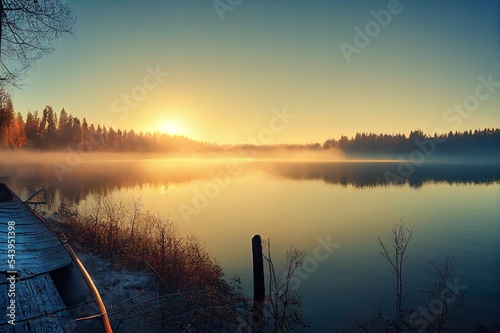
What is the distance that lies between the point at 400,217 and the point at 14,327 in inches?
1108

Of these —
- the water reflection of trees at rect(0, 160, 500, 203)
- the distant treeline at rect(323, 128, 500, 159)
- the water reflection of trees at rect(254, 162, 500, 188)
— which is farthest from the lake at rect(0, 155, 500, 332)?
the distant treeline at rect(323, 128, 500, 159)

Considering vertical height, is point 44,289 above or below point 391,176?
above

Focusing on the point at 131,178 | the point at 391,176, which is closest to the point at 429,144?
the point at 391,176

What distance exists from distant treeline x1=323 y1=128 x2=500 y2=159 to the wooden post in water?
18616 cm

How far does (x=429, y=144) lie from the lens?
195 metres

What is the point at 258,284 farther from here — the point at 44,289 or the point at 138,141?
the point at 138,141

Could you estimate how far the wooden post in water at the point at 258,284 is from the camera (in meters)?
8.20

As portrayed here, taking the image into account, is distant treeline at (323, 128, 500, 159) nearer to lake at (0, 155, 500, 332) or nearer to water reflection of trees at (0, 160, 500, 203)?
water reflection of trees at (0, 160, 500, 203)

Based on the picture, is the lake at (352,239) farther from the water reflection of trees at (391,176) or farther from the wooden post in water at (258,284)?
the water reflection of trees at (391,176)

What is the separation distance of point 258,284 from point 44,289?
5.57 meters

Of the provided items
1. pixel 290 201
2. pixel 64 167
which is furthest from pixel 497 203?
pixel 64 167

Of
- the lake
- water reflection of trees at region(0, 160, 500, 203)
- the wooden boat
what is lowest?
the lake

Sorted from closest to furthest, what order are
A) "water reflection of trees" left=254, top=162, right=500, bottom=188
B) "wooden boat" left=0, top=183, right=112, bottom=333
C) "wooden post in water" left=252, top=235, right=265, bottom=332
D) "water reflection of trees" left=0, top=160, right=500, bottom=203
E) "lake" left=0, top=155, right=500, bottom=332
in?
"wooden boat" left=0, top=183, right=112, bottom=333 → "wooden post in water" left=252, top=235, right=265, bottom=332 → "lake" left=0, top=155, right=500, bottom=332 → "water reflection of trees" left=0, top=160, right=500, bottom=203 → "water reflection of trees" left=254, top=162, right=500, bottom=188

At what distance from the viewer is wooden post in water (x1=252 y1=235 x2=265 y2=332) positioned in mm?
8195
